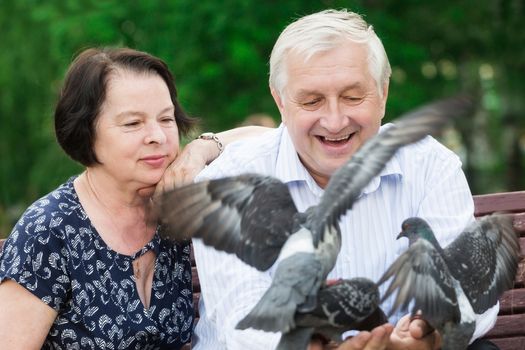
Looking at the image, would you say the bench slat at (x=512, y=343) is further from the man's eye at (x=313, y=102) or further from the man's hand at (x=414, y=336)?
the man's eye at (x=313, y=102)

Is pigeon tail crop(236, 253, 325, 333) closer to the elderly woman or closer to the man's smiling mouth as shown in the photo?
the man's smiling mouth

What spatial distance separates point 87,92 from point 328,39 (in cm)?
99

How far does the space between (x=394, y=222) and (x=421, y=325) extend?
2.13 ft

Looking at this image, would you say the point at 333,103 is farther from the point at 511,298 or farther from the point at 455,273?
the point at 511,298

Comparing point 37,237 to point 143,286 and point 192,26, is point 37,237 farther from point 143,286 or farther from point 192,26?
point 192,26

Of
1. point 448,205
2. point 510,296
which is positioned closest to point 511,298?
point 510,296

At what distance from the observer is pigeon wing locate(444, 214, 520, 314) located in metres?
3.22

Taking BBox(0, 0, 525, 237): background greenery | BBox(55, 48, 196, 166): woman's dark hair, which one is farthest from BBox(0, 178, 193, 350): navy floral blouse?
BBox(0, 0, 525, 237): background greenery

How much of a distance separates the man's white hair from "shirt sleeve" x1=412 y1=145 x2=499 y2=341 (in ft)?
1.21

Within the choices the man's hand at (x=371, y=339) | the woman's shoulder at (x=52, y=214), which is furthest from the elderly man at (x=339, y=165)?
the woman's shoulder at (x=52, y=214)

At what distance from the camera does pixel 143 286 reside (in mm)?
3951

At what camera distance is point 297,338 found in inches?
119

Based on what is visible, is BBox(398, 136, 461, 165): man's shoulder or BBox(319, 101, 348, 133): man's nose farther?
BBox(398, 136, 461, 165): man's shoulder

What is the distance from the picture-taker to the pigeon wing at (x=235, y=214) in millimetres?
3174
